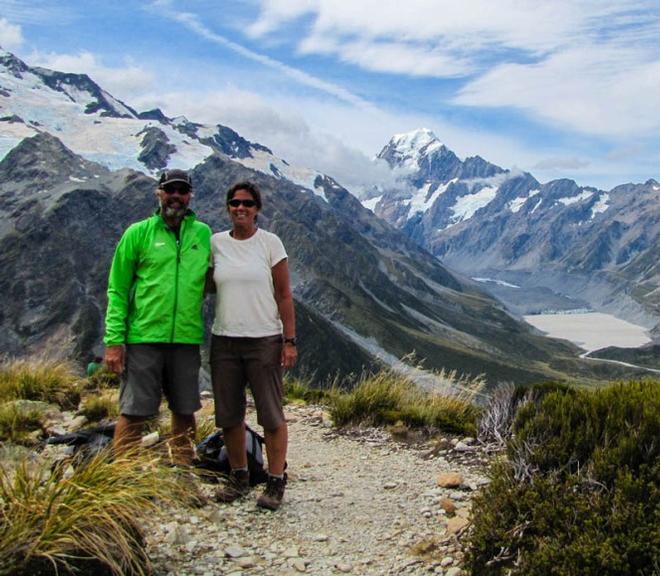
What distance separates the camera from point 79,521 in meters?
4.79

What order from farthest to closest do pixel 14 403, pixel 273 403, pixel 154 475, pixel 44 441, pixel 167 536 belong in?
1. pixel 14 403
2. pixel 44 441
3. pixel 273 403
4. pixel 167 536
5. pixel 154 475

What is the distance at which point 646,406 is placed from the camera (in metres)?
5.72

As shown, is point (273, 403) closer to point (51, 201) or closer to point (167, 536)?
point (167, 536)

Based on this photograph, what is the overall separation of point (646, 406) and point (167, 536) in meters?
4.38

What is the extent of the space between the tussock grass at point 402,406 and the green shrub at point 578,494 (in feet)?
14.4

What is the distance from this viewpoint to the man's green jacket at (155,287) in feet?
21.5

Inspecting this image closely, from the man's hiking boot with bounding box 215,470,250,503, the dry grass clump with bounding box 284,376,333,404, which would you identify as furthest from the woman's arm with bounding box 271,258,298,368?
the dry grass clump with bounding box 284,376,333,404

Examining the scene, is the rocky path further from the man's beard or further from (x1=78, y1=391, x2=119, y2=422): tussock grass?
(x1=78, y1=391, x2=119, y2=422): tussock grass

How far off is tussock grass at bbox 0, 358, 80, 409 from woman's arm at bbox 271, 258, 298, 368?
275 inches

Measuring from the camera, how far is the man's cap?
6848 mm

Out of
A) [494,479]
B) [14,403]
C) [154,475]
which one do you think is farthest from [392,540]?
[14,403]

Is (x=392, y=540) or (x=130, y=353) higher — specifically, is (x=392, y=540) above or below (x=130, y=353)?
below

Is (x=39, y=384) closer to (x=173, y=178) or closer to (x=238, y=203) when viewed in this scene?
(x=173, y=178)

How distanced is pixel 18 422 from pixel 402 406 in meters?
6.07
